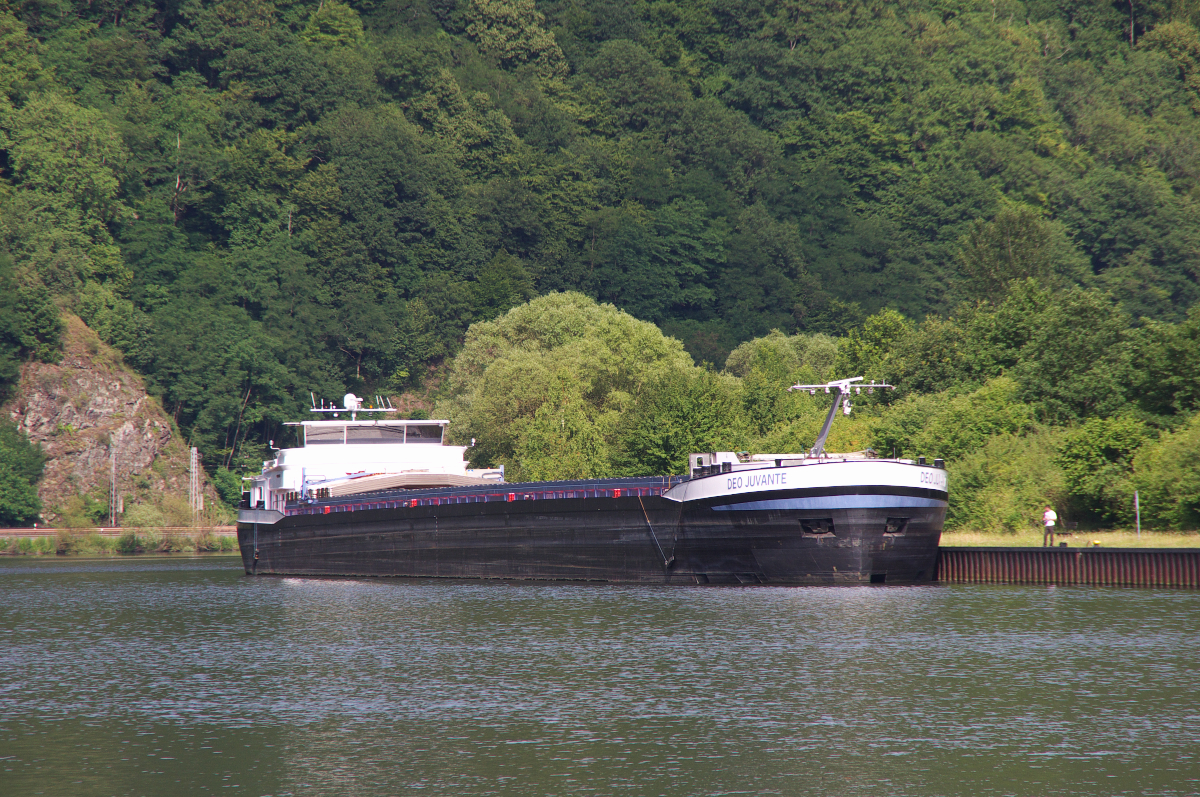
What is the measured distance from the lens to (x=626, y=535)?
48719 millimetres

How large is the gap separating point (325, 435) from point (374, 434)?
2.56 meters

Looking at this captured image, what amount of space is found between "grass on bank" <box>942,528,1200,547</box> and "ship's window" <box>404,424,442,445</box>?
87.5 feet

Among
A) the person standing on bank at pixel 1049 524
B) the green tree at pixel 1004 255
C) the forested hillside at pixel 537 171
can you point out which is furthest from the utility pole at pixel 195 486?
the person standing on bank at pixel 1049 524

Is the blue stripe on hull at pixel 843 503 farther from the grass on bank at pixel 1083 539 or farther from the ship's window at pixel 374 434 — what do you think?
the ship's window at pixel 374 434

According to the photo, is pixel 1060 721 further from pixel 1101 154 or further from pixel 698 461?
pixel 1101 154

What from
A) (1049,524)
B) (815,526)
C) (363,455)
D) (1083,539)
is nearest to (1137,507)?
(1049,524)

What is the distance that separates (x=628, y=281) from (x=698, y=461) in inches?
4354

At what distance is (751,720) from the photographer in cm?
2453

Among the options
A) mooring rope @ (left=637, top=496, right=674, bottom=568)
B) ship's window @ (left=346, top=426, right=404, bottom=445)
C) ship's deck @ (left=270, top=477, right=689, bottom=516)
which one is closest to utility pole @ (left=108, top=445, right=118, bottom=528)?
ship's window @ (left=346, top=426, right=404, bottom=445)

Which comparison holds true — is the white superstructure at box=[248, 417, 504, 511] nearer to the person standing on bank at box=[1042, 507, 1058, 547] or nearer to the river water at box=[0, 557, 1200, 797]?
the river water at box=[0, 557, 1200, 797]

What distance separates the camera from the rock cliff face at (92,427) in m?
119

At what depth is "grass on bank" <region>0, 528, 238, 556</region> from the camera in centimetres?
10394

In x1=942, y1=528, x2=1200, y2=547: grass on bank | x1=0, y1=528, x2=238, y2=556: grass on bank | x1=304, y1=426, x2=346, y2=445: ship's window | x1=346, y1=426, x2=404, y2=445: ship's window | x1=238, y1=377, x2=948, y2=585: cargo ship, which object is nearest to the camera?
x1=238, y1=377, x2=948, y2=585: cargo ship

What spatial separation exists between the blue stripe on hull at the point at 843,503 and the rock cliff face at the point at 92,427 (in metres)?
85.0
